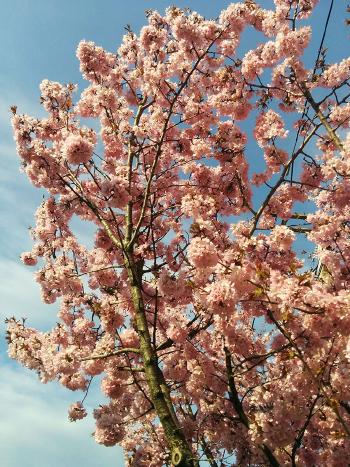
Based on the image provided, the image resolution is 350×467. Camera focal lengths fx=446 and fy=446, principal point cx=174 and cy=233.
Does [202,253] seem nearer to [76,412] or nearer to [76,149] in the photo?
[76,149]

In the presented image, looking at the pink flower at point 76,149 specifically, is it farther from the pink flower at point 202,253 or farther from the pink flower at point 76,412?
the pink flower at point 76,412

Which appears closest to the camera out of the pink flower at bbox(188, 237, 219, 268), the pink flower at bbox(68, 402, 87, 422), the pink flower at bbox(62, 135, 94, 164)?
the pink flower at bbox(188, 237, 219, 268)

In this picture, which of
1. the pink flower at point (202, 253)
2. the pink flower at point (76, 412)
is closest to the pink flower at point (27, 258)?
the pink flower at point (76, 412)

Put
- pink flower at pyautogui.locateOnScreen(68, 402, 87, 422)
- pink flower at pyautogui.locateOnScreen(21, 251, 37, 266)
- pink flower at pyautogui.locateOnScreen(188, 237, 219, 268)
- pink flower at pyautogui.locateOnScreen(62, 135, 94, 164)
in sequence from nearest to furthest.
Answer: pink flower at pyautogui.locateOnScreen(188, 237, 219, 268), pink flower at pyautogui.locateOnScreen(62, 135, 94, 164), pink flower at pyautogui.locateOnScreen(68, 402, 87, 422), pink flower at pyautogui.locateOnScreen(21, 251, 37, 266)

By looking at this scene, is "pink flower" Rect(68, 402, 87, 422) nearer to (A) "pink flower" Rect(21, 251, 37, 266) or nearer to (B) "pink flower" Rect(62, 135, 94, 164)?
(A) "pink flower" Rect(21, 251, 37, 266)

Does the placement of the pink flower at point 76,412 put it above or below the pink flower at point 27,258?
below

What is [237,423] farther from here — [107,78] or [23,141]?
[107,78]

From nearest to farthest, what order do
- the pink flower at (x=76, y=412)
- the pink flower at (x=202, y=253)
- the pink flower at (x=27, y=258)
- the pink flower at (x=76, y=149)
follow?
the pink flower at (x=202, y=253) → the pink flower at (x=76, y=149) → the pink flower at (x=76, y=412) → the pink flower at (x=27, y=258)

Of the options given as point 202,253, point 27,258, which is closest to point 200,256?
point 202,253

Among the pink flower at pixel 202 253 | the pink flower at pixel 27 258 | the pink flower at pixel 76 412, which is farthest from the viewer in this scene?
the pink flower at pixel 27 258

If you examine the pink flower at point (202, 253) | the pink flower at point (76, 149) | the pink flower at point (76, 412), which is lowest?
the pink flower at point (202, 253)

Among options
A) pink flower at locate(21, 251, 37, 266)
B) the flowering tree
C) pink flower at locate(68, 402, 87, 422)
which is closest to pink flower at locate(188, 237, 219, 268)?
the flowering tree

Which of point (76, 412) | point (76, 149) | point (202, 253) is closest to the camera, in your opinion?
point (202, 253)

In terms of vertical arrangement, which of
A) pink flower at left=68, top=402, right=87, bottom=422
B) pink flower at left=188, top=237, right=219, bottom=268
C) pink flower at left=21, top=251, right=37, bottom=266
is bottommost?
pink flower at left=188, top=237, right=219, bottom=268
